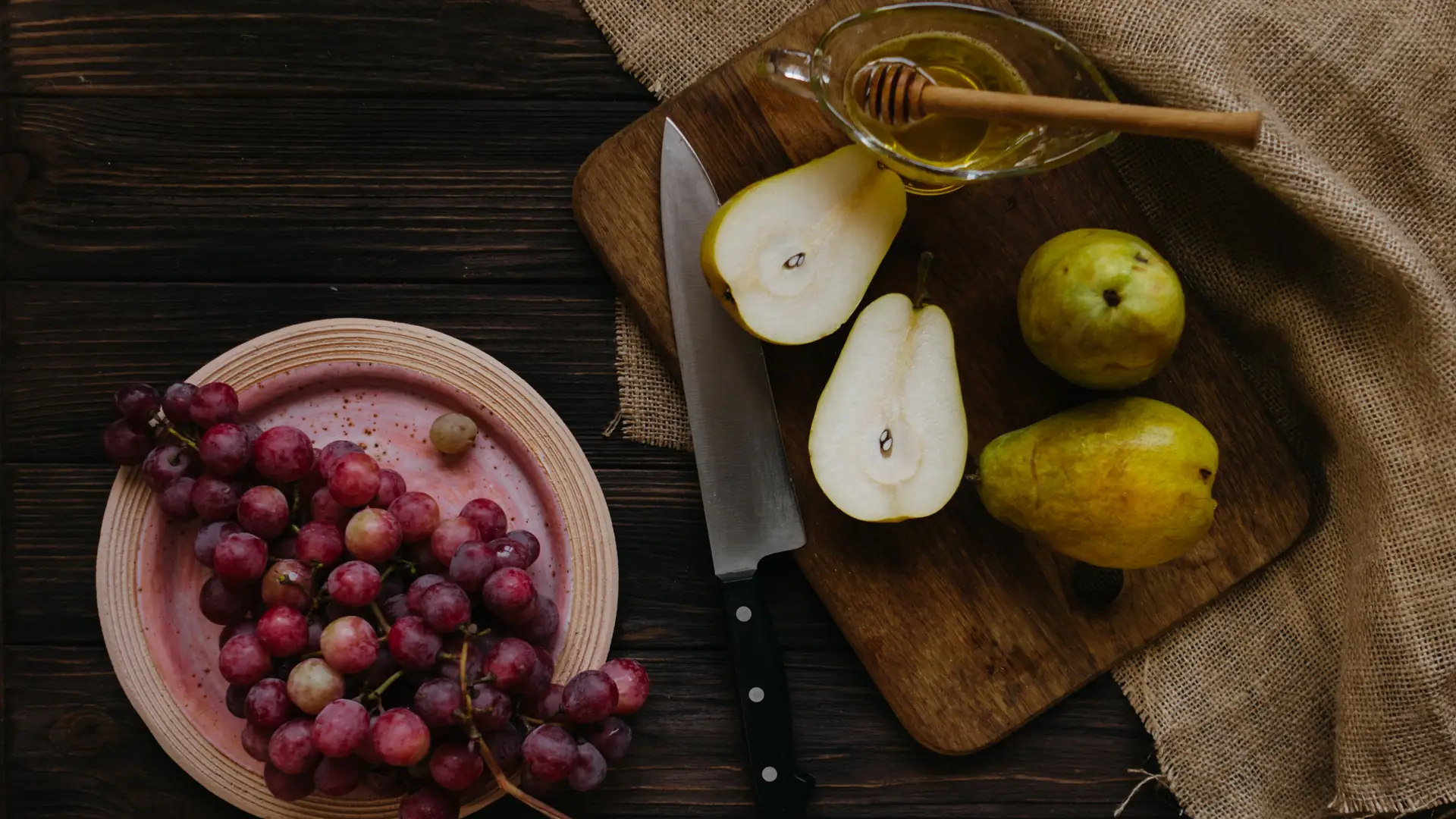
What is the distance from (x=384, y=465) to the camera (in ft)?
2.85

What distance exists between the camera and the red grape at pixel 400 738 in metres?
0.71

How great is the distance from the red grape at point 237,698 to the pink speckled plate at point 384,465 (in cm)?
6

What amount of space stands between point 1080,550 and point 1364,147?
0.42 meters

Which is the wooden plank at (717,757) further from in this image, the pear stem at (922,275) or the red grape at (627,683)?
the pear stem at (922,275)

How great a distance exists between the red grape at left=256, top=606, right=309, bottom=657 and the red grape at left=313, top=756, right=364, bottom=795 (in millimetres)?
92

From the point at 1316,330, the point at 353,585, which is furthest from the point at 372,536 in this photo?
the point at 1316,330

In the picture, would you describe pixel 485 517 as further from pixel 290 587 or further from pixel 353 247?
pixel 353 247

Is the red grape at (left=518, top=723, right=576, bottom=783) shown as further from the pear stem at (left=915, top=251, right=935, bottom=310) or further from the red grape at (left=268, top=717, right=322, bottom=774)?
the pear stem at (left=915, top=251, right=935, bottom=310)

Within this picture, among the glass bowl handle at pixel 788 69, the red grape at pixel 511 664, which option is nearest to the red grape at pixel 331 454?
the red grape at pixel 511 664

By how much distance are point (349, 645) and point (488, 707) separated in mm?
113

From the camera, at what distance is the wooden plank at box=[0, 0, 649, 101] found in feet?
2.89

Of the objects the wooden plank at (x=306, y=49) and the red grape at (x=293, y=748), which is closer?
the red grape at (x=293, y=748)

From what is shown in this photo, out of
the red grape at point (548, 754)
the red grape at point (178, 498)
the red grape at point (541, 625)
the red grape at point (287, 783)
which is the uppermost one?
the red grape at point (178, 498)

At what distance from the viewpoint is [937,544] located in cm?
86
